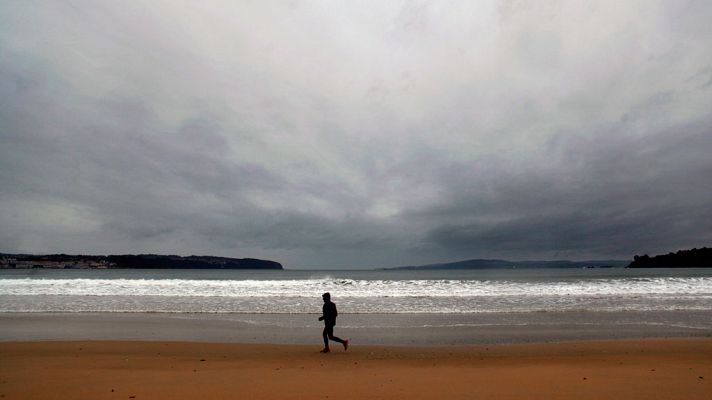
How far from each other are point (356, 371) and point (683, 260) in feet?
459

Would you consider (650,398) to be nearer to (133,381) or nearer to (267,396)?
(267,396)

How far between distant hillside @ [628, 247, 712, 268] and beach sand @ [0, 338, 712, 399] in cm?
13052

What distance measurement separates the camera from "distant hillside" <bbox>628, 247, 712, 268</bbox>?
4564 inches

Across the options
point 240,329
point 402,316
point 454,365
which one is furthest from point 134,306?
point 454,365

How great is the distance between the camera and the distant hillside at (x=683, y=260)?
11594 cm

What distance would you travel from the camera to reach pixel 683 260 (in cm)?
11775

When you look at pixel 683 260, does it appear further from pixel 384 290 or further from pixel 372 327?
pixel 372 327

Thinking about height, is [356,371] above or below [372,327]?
above

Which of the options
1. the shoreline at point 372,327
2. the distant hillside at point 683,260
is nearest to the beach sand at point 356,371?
the shoreline at point 372,327

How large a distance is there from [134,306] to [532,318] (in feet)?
61.3

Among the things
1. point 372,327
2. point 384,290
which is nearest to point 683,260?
point 384,290

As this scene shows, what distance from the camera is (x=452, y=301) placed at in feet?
78.8

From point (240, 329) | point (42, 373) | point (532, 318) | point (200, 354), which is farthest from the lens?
point (532, 318)

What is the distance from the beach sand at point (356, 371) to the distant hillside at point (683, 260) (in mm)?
130525
